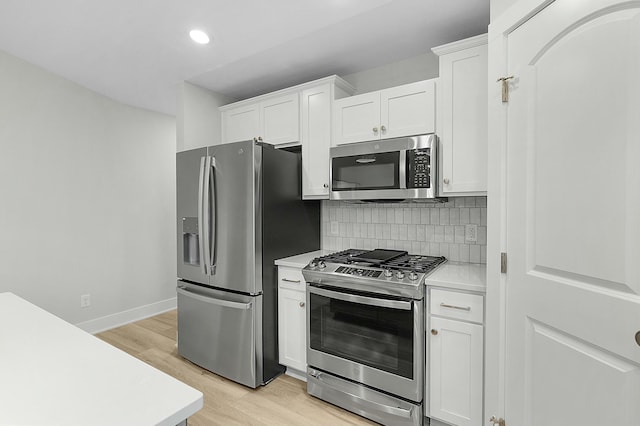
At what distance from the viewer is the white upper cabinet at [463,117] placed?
2.02m

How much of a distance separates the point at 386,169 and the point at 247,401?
1.88 metres

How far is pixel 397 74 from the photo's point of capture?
273 centimetres

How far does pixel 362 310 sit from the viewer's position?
2.13 m

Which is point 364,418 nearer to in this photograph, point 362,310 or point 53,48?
point 362,310

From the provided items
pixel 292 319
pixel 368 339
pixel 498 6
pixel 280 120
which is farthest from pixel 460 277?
pixel 280 120

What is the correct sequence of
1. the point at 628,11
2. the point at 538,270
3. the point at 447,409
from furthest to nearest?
the point at 447,409 < the point at 538,270 < the point at 628,11

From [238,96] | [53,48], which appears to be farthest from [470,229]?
[53,48]

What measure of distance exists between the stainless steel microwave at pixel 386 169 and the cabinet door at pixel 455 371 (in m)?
0.82

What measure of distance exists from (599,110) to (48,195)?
4.15 metres

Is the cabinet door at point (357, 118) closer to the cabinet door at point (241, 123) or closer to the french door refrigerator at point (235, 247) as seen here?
the french door refrigerator at point (235, 247)

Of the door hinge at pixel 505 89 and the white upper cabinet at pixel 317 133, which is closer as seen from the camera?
the door hinge at pixel 505 89

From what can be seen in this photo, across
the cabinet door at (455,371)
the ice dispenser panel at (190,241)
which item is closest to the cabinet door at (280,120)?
the ice dispenser panel at (190,241)

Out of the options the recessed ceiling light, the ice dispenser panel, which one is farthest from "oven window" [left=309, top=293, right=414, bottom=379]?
the recessed ceiling light

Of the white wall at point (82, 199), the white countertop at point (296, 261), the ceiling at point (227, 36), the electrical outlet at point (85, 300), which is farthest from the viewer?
the electrical outlet at point (85, 300)
